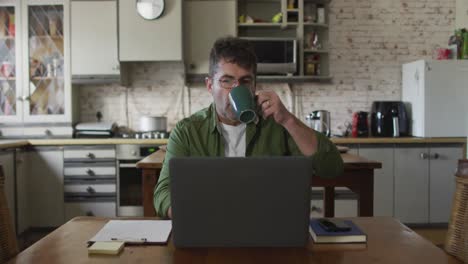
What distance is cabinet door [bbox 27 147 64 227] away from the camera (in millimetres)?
4027

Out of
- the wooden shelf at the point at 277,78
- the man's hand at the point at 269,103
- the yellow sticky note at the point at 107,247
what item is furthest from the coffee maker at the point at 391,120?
the yellow sticky note at the point at 107,247

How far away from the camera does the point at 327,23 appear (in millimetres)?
4598

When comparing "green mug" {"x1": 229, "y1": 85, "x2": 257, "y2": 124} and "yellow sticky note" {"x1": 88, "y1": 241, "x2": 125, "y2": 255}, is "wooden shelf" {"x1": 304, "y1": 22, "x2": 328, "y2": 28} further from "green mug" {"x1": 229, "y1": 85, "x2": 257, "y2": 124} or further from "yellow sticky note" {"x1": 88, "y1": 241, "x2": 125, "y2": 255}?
"yellow sticky note" {"x1": 88, "y1": 241, "x2": 125, "y2": 255}

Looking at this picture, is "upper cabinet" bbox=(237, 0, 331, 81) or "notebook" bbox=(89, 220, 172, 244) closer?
"notebook" bbox=(89, 220, 172, 244)

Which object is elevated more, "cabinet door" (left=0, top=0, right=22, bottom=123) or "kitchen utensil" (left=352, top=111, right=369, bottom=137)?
"cabinet door" (left=0, top=0, right=22, bottom=123)

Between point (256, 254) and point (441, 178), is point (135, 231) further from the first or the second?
point (441, 178)

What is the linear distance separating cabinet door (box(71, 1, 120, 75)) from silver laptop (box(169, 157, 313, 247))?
11.5 feet

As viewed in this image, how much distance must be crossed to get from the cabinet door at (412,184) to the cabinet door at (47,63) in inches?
125

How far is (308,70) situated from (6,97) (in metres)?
3.00

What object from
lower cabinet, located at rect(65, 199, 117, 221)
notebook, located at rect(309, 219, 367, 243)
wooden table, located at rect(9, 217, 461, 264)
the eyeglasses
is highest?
the eyeglasses

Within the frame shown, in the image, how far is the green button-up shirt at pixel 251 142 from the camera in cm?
159

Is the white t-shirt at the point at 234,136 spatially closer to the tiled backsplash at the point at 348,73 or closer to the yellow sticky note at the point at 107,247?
the yellow sticky note at the point at 107,247

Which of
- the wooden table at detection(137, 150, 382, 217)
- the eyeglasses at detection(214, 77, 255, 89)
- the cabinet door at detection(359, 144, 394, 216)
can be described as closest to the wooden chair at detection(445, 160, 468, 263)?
the eyeglasses at detection(214, 77, 255, 89)

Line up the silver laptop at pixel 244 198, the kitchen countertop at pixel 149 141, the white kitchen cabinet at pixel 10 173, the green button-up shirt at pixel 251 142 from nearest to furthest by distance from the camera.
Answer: the silver laptop at pixel 244 198, the green button-up shirt at pixel 251 142, the white kitchen cabinet at pixel 10 173, the kitchen countertop at pixel 149 141
